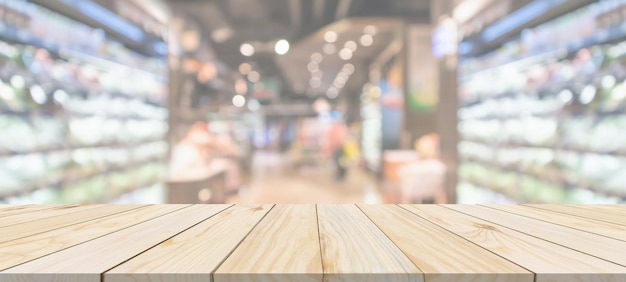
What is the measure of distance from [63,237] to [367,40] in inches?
334

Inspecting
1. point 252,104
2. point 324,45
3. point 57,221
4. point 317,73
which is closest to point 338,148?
point 324,45

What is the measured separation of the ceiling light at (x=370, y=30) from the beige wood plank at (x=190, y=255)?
6.93m

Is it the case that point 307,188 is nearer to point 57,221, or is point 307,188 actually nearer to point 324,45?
point 324,45

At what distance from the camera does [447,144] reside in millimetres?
4836

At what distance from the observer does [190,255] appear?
71cm

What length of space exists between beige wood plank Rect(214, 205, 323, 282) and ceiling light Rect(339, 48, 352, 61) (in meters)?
9.25

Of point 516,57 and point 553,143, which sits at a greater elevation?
point 516,57

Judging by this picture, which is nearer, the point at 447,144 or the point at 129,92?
the point at 129,92

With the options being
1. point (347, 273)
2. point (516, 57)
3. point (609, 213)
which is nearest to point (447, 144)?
point (516, 57)

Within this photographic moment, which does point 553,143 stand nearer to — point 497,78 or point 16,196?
point 497,78

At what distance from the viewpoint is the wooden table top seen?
0.63 m

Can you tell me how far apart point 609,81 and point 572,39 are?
469 millimetres

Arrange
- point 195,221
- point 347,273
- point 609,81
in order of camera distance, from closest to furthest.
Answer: point 347,273, point 195,221, point 609,81

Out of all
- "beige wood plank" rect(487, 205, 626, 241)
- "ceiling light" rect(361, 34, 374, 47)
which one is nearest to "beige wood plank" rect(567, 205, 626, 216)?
"beige wood plank" rect(487, 205, 626, 241)
